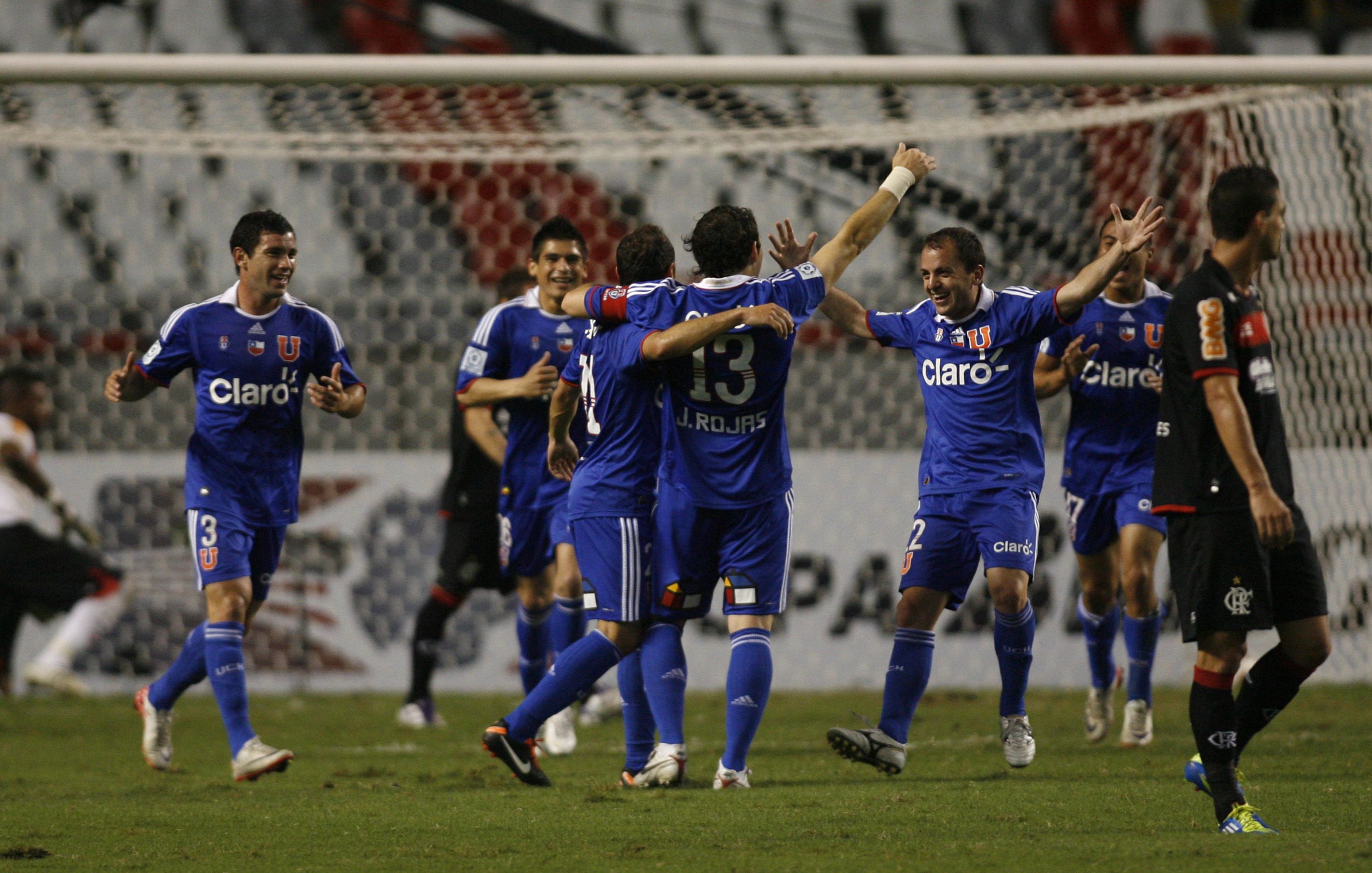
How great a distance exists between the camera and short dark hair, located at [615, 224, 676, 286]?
5.65 metres

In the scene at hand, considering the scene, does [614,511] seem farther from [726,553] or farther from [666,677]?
[666,677]

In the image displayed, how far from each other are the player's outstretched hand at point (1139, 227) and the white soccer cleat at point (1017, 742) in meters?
1.86

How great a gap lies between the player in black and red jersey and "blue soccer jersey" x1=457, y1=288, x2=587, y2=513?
320 centimetres

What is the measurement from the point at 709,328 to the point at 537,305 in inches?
86.5

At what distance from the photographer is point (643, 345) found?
5246mm

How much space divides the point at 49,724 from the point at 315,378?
354cm


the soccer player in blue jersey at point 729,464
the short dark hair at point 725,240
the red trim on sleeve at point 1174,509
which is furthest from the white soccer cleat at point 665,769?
the red trim on sleeve at point 1174,509

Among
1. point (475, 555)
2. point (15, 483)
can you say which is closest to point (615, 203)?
point (475, 555)

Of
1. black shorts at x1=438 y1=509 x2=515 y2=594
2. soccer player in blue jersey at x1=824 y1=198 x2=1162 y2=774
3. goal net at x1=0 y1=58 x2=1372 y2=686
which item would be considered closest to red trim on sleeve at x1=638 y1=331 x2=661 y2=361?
soccer player in blue jersey at x1=824 y1=198 x2=1162 y2=774

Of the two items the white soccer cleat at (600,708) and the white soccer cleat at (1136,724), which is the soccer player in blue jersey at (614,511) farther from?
the white soccer cleat at (600,708)

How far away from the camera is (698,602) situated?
216 inches

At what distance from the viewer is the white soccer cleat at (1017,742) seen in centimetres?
578

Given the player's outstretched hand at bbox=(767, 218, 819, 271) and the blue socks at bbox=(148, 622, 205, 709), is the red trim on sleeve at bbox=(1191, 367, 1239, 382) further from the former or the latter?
the blue socks at bbox=(148, 622, 205, 709)

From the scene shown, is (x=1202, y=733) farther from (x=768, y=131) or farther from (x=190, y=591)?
(x=190, y=591)
